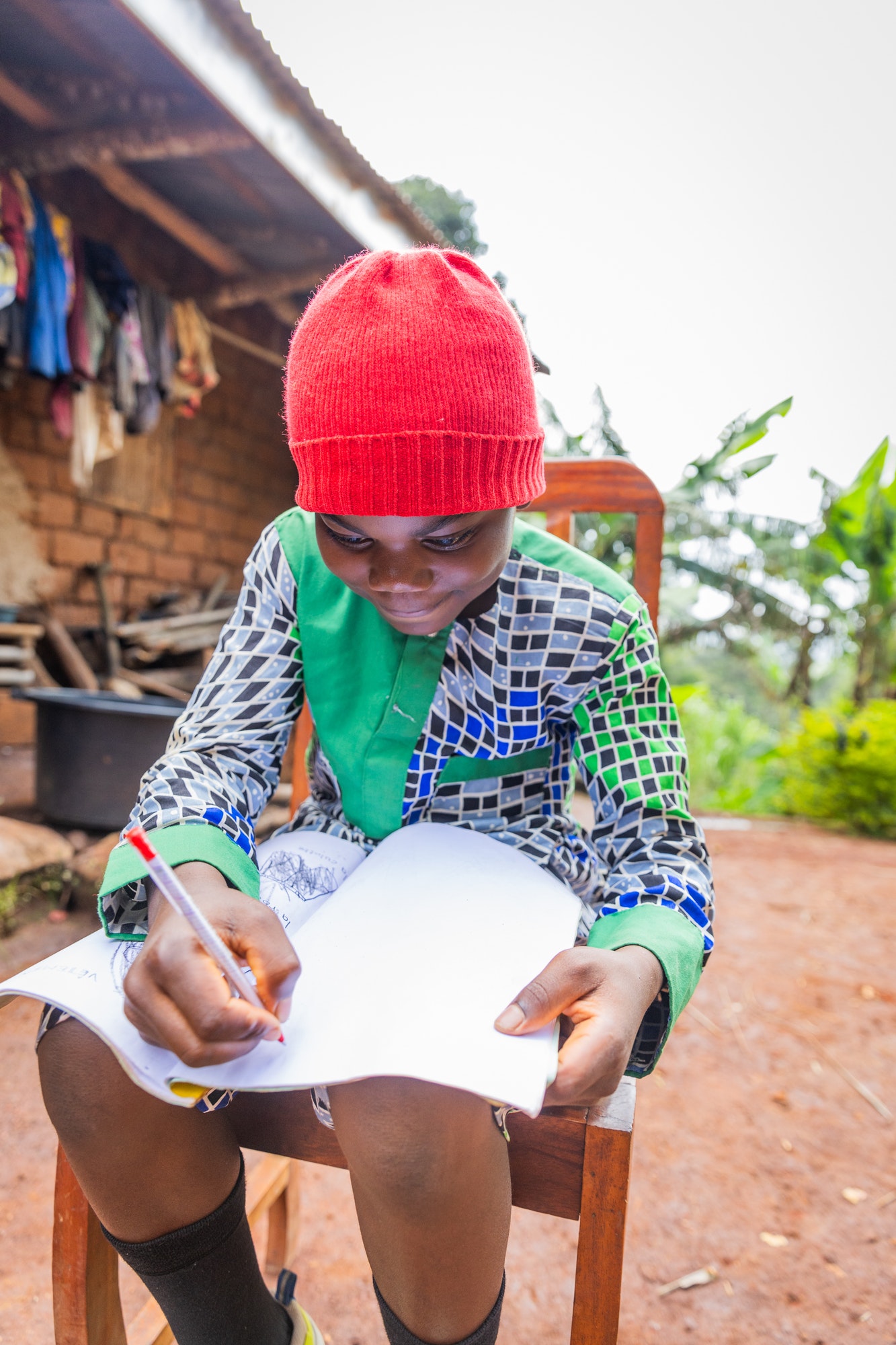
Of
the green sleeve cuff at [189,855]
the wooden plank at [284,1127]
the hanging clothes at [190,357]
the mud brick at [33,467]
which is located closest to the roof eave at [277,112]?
the hanging clothes at [190,357]

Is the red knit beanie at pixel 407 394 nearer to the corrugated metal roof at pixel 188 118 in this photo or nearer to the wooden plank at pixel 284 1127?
the wooden plank at pixel 284 1127

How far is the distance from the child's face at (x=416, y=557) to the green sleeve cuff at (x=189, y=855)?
29cm

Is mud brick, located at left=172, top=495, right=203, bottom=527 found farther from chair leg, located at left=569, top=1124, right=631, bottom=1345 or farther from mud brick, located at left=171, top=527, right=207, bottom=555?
chair leg, located at left=569, top=1124, right=631, bottom=1345

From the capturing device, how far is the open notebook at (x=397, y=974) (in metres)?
0.62

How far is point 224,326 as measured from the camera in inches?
206

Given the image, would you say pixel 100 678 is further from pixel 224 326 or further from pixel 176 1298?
pixel 176 1298

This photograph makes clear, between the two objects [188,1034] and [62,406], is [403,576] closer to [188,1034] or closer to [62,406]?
[188,1034]

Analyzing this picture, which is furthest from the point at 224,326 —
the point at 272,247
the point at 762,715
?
the point at 762,715

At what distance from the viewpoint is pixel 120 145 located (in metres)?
3.21

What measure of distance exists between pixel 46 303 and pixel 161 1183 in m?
3.46

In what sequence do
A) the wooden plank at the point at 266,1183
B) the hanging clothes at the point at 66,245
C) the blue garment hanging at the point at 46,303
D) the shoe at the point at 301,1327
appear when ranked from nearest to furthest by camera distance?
1. the shoe at the point at 301,1327
2. the wooden plank at the point at 266,1183
3. the blue garment hanging at the point at 46,303
4. the hanging clothes at the point at 66,245

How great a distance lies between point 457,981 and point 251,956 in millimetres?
173

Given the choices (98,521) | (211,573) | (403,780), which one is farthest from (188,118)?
(403,780)

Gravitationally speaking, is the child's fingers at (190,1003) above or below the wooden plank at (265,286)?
below
